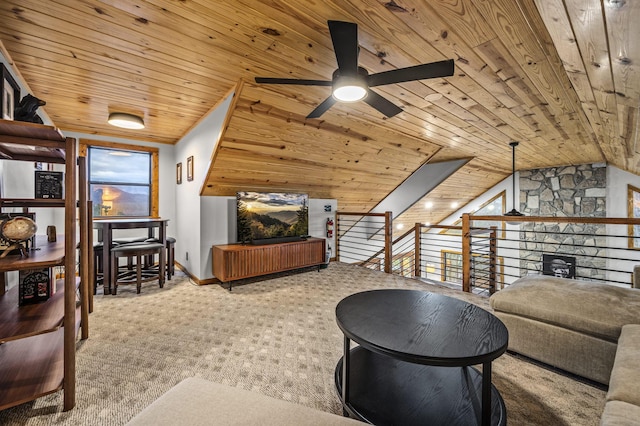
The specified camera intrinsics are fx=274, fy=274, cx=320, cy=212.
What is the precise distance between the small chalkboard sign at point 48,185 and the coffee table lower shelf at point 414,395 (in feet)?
6.78

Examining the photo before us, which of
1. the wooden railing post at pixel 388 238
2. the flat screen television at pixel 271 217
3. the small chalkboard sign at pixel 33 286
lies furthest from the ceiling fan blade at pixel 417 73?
the wooden railing post at pixel 388 238

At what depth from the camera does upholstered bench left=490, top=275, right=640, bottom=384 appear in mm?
1665

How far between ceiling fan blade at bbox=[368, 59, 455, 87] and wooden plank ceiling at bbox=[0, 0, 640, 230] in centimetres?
28

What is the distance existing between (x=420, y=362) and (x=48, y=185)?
2.33 m

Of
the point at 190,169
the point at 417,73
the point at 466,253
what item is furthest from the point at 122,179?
the point at 466,253

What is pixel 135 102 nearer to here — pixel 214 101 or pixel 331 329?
pixel 214 101

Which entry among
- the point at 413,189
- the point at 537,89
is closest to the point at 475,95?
the point at 537,89

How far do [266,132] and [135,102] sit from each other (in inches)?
61.9

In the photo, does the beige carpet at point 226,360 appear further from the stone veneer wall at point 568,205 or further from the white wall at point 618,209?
the white wall at point 618,209

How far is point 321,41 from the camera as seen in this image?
1.97 metres

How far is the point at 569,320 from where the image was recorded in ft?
5.80

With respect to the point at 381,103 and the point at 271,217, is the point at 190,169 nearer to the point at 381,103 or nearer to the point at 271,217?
the point at 271,217

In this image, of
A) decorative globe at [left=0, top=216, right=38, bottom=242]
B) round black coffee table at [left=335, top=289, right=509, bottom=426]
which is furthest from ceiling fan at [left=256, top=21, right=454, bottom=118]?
decorative globe at [left=0, top=216, right=38, bottom=242]

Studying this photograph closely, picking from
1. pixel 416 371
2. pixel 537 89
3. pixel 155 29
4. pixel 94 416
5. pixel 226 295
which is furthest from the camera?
pixel 226 295
